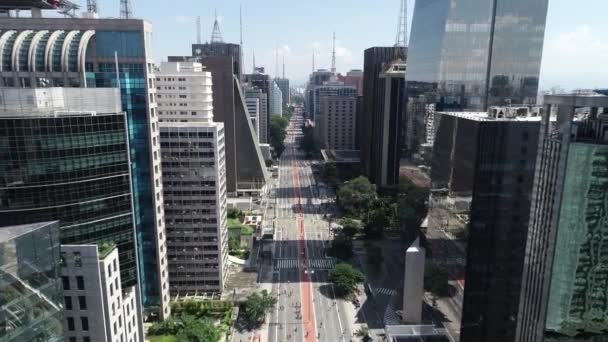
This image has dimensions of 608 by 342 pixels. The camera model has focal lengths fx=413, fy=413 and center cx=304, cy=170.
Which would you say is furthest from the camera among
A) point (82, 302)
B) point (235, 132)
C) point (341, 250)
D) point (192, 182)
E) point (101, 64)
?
point (235, 132)

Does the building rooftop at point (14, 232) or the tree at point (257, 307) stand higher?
the building rooftop at point (14, 232)

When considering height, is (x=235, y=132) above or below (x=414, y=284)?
above

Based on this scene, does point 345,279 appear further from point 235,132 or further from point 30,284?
point 235,132

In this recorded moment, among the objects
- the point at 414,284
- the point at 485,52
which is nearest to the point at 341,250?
the point at 414,284

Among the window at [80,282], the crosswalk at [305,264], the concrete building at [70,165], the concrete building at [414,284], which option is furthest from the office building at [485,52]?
the window at [80,282]

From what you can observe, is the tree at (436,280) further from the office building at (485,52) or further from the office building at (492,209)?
the office building at (485,52)

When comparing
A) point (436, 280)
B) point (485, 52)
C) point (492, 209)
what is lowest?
point (436, 280)

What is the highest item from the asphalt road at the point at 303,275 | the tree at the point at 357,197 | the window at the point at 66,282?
the window at the point at 66,282

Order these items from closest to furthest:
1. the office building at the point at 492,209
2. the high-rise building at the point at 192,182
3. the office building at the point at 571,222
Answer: the office building at the point at 571,222, the office building at the point at 492,209, the high-rise building at the point at 192,182
